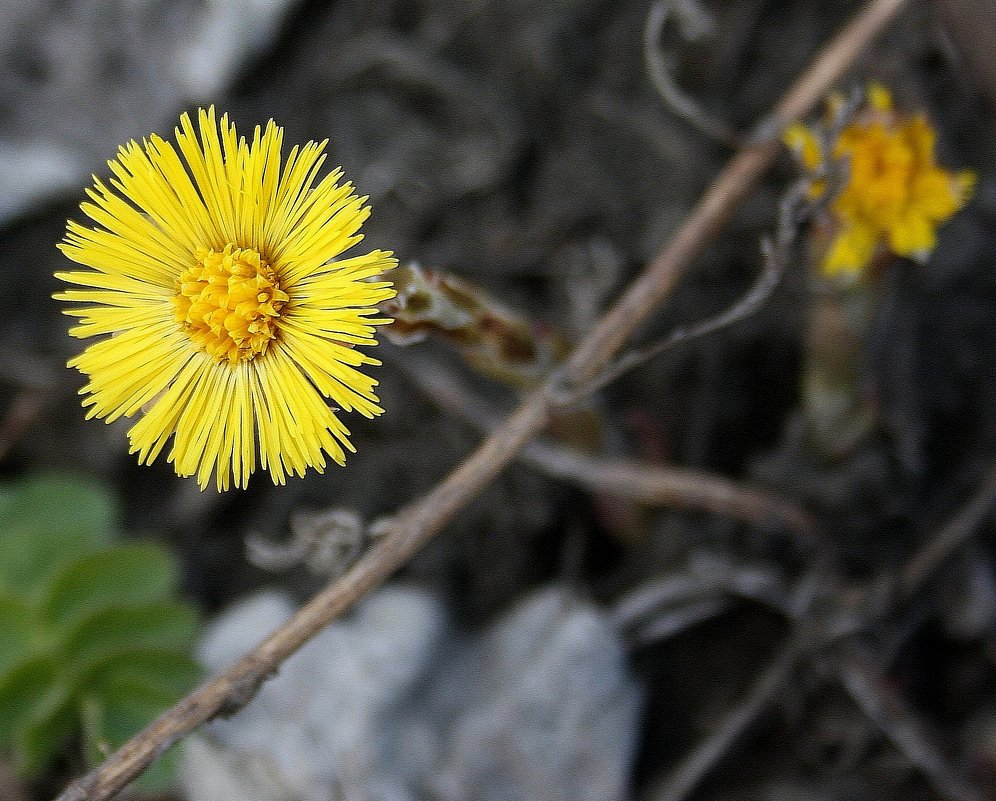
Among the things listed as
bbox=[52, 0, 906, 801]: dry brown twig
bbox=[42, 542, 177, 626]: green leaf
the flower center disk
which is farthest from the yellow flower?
bbox=[42, 542, 177, 626]: green leaf

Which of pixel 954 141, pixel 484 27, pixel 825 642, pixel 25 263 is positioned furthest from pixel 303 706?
pixel 954 141

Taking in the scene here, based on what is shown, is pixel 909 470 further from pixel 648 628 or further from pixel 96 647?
pixel 96 647

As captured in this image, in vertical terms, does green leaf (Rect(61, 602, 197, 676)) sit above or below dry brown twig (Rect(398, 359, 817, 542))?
above

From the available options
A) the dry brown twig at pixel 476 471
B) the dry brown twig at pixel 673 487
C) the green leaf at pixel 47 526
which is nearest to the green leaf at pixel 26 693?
the green leaf at pixel 47 526

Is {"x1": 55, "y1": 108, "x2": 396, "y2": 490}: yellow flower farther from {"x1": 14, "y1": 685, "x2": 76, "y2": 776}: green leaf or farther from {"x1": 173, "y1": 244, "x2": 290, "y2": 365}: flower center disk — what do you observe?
{"x1": 14, "y1": 685, "x2": 76, "y2": 776}: green leaf

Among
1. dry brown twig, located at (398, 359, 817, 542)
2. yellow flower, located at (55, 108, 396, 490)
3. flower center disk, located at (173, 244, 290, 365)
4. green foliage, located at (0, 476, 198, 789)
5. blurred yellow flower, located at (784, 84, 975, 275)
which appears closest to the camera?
yellow flower, located at (55, 108, 396, 490)

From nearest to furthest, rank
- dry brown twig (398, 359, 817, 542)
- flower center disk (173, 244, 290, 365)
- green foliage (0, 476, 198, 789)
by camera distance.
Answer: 1. flower center disk (173, 244, 290, 365)
2. green foliage (0, 476, 198, 789)
3. dry brown twig (398, 359, 817, 542)
